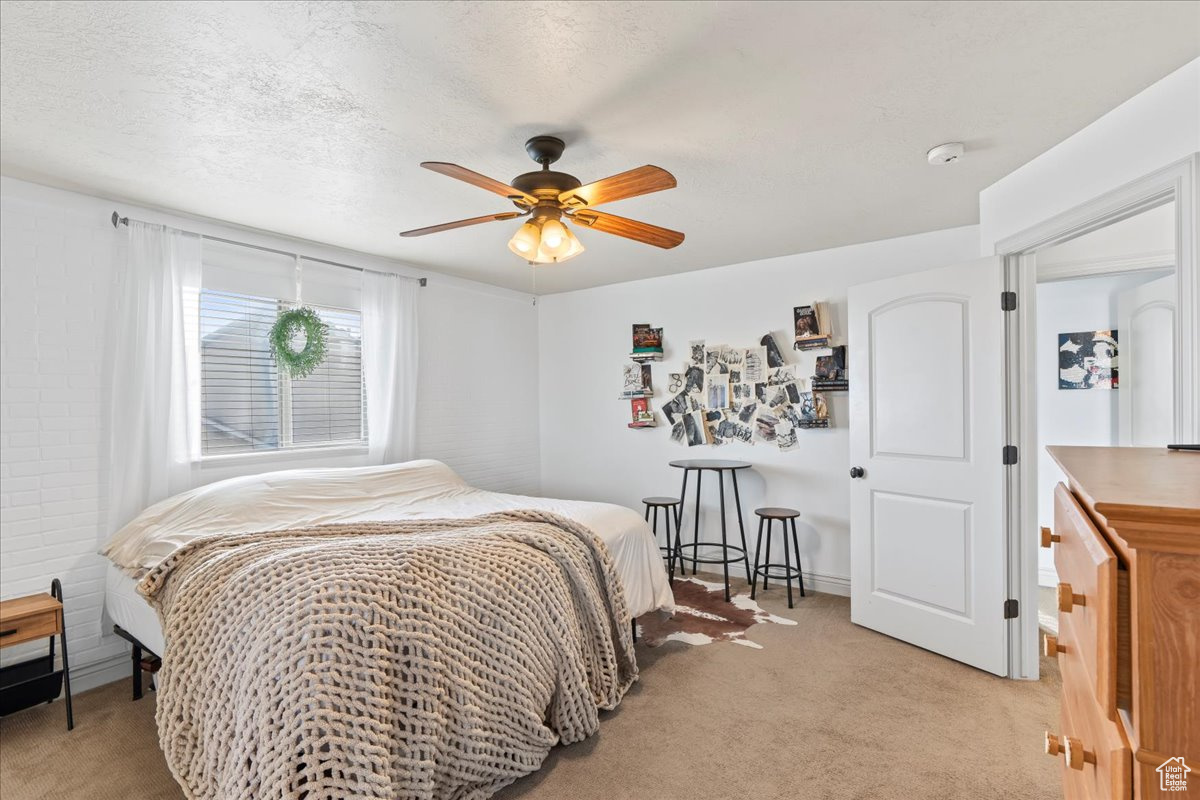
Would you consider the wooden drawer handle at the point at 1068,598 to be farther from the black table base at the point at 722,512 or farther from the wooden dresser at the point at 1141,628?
the black table base at the point at 722,512

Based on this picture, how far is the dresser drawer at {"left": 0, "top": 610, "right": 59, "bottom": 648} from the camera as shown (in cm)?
231

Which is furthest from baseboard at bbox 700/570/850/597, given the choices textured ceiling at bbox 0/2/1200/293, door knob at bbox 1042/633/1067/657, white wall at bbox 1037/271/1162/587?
door knob at bbox 1042/633/1067/657

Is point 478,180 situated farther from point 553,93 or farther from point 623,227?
point 623,227

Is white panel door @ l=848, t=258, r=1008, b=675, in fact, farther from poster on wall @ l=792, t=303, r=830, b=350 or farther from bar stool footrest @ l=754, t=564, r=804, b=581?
bar stool footrest @ l=754, t=564, r=804, b=581

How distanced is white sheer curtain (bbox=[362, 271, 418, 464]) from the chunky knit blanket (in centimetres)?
173

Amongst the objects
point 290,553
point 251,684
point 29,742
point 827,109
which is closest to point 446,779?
point 251,684

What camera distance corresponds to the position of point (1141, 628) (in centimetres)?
66

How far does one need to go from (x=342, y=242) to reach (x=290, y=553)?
246 centimetres

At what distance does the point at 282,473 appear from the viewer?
10.9 feet

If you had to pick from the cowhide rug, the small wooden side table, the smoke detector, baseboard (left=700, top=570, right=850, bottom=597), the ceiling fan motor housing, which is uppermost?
the smoke detector

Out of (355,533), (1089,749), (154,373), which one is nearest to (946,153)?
(1089,749)

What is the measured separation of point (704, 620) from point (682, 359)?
211cm

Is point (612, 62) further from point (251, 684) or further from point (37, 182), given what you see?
point (37, 182)

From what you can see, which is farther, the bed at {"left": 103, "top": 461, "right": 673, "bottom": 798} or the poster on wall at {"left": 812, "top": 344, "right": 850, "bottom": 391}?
the poster on wall at {"left": 812, "top": 344, "right": 850, "bottom": 391}
